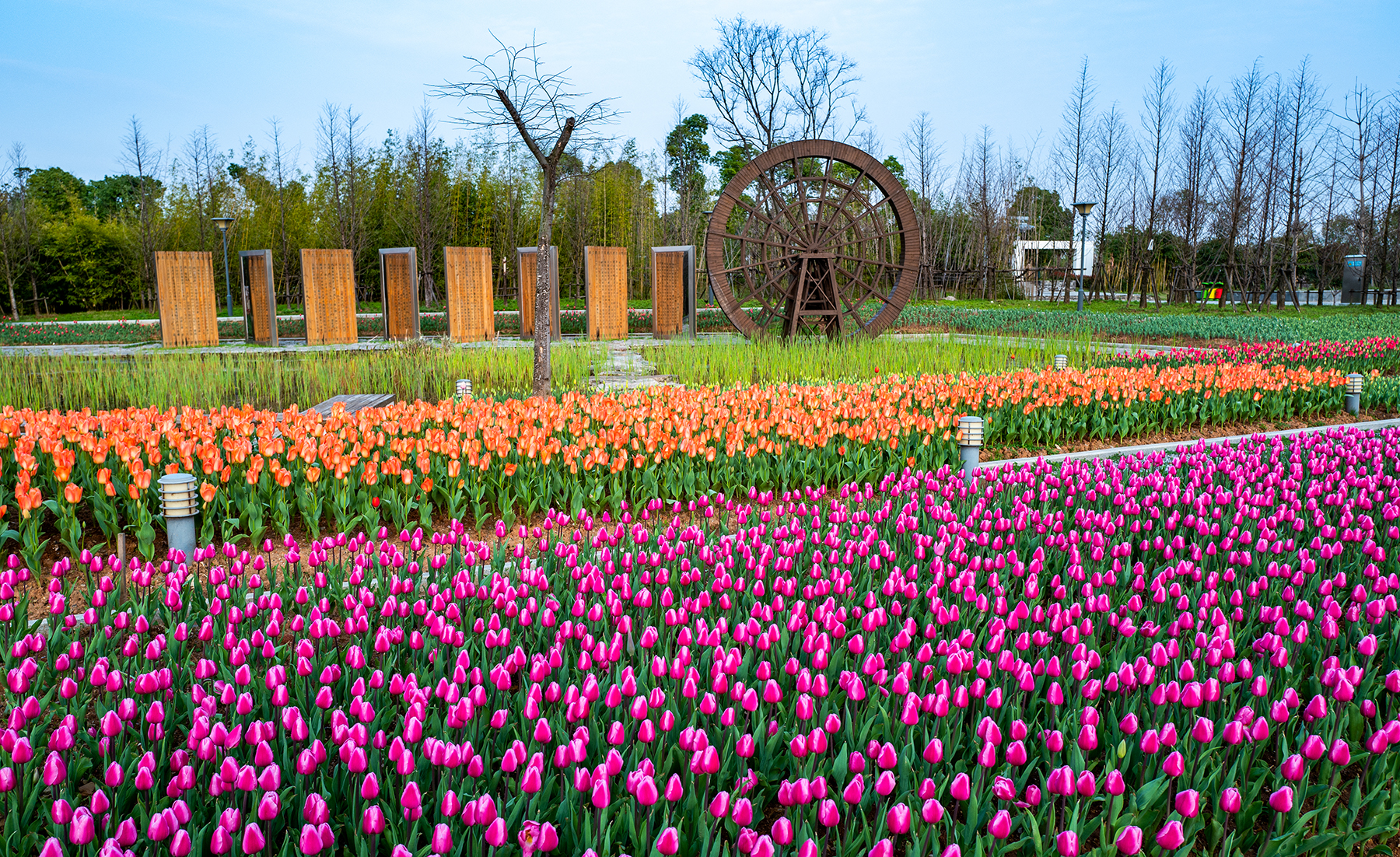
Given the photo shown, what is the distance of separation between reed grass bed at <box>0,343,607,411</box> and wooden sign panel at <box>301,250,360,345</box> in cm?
615

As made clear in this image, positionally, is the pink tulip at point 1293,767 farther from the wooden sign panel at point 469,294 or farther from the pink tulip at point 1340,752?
the wooden sign panel at point 469,294

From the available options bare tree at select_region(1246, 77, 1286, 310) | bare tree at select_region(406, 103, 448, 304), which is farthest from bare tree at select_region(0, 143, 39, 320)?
bare tree at select_region(1246, 77, 1286, 310)

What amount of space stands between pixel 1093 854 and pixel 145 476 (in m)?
3.50

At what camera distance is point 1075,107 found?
3122 cm

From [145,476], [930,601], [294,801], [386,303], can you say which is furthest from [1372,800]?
[386,303]

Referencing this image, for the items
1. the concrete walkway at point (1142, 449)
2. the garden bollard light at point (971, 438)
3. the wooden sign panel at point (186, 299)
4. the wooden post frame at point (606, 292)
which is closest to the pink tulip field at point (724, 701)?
the garden bollard light at point (971, 438)

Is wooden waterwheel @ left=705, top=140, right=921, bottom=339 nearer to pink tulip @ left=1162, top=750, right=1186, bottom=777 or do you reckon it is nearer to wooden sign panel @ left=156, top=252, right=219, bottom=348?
wooden sign panel @ left=156, top=252, right=219, bottom=348

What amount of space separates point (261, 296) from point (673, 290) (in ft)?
24.0

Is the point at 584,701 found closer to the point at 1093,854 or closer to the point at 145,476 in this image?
the point at 1093,854

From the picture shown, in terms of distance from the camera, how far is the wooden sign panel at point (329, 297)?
15430 mm

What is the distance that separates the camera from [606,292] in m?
16.2

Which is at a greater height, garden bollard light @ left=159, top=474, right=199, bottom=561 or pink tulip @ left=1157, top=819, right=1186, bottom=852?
garden bollard light @ left=159, top=474, right=199, bottom=561

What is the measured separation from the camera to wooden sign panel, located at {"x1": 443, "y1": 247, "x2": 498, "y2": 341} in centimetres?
1548

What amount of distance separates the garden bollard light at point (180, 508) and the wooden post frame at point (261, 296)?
506 inches
